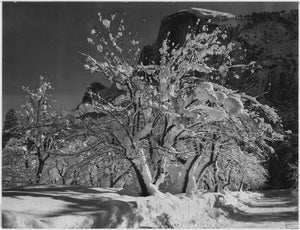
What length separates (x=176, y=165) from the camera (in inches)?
522

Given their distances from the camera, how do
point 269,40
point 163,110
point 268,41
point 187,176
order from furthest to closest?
point 269,40, point 268,41, point 187,176, point 163,110

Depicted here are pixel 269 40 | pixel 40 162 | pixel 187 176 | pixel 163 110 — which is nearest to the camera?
pixel 163 110

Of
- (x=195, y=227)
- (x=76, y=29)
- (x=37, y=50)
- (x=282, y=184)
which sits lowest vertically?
(x=282, y=184)

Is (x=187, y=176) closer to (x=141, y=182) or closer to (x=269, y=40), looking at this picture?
(x=141, y=182)

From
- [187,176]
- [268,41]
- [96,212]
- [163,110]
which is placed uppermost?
[268,41]

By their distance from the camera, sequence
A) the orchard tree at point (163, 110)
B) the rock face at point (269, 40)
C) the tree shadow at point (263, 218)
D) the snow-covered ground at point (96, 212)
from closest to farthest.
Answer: the snow-covered ground at point (96, 212)
the orchard tree at point (163, 110)
the tree shadow at point (263, 218)
the rock face at point (269, 40)

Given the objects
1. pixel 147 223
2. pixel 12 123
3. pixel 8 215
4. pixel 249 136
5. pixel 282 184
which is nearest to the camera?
pixel 8 215

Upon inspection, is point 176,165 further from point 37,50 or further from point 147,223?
point 37,50

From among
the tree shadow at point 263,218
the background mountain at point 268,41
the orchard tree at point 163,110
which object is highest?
the background mountain at point 268,41

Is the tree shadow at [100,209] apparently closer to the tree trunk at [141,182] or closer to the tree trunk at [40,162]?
the tree trunk at [141,182]

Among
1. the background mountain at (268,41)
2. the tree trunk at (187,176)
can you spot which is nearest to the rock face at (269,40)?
the background mountain at (268,41)

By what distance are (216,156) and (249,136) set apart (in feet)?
11.1

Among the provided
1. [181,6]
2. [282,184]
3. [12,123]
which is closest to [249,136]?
[181,6]

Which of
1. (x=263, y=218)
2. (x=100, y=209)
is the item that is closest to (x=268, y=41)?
(x=263, y=218)
